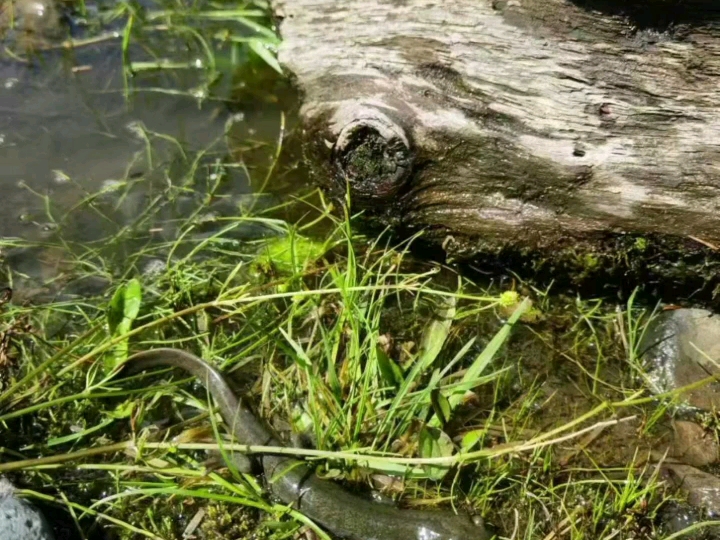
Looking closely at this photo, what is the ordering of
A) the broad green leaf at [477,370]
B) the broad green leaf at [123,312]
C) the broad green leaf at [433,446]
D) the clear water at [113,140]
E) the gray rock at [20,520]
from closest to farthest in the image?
the gray rock at [20,520]
the broad green leaf at [433,446]
the broad green leaf at [477,370]
the broad green leaf at [123,312]
the clear water at [113,140]

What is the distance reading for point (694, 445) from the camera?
3303 mm

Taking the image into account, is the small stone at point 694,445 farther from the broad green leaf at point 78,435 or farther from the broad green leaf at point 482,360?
the broad green leaf at point 78,435

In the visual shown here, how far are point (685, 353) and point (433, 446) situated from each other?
1364 mm

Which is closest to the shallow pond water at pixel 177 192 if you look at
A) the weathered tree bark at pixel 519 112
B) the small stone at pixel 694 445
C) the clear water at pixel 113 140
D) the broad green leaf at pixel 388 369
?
the clear water at pixel 113 140

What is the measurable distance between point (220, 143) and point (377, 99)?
148 cm

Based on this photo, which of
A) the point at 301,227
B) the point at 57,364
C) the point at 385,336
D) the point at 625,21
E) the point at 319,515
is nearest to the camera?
the point at 625,21

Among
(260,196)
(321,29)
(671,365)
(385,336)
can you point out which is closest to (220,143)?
(260,196)

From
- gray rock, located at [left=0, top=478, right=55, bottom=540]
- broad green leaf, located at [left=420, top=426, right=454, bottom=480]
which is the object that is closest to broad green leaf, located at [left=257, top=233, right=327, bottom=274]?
broad green leaf, located at [left=420, top=426, right=454, bottom=480]

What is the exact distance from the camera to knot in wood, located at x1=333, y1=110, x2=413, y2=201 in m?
3.12

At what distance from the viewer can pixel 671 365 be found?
3.48 meters

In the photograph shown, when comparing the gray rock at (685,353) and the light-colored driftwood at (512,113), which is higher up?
the light-colored driftwood at (512,113)

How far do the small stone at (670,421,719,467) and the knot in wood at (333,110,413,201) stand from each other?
173 centimetres

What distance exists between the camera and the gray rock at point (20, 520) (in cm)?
272

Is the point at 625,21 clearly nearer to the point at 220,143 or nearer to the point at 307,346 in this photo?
the point at 307,346
